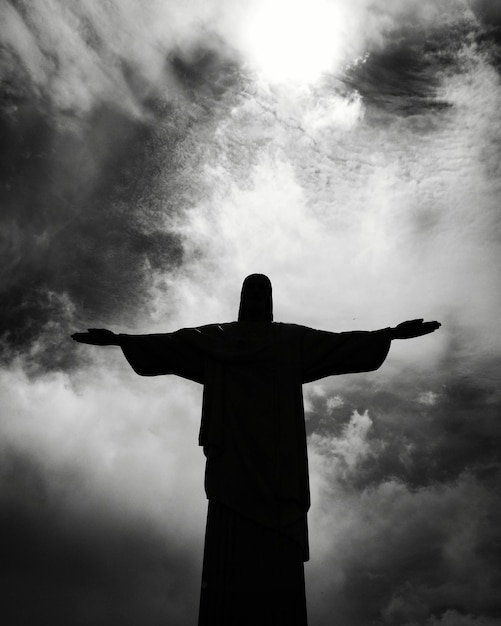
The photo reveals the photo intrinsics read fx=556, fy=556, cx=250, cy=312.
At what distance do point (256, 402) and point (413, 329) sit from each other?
252 cm

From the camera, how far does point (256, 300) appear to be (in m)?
8.92

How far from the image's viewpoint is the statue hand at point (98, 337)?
796cm

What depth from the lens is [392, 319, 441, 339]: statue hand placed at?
795 centimetres

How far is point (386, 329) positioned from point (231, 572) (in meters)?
4.04

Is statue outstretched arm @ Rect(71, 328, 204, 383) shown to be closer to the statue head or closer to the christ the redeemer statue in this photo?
the christ the redeemer statue

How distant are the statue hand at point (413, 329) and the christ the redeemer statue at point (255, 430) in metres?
0.01

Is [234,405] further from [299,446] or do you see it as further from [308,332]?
[308,332]

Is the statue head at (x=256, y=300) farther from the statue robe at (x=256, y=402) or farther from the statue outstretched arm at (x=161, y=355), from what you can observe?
the statue outstretched arm at (x=161, y=355)

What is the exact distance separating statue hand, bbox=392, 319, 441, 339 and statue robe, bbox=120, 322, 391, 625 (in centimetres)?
A: 17

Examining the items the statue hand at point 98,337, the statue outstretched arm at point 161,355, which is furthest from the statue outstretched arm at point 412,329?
the statue hand at point 98,337

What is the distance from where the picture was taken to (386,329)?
834 centimetres

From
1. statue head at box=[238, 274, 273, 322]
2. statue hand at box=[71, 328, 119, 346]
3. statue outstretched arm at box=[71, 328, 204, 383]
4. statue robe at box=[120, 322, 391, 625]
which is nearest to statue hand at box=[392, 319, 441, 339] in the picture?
statue robe at box=[120, 322, 391, 625]

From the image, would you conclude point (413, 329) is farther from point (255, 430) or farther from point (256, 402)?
point (255, 430)

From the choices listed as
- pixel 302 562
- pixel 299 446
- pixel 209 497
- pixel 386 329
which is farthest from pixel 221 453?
pixel 386 329
